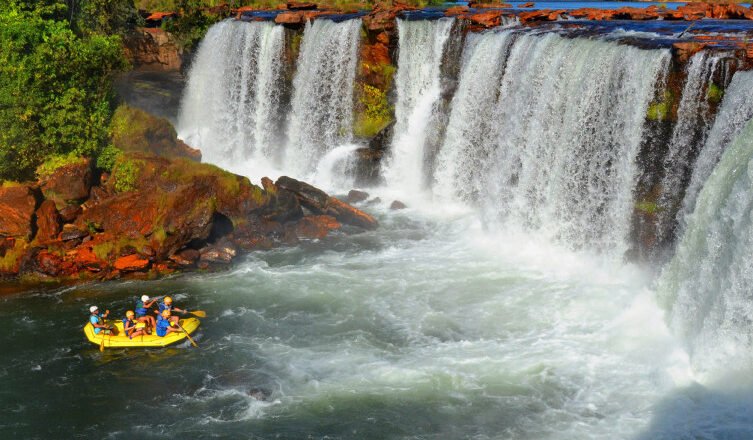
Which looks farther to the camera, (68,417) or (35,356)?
(35,356)

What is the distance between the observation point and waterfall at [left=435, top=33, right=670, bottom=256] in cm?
2050

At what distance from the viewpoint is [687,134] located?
19.0m

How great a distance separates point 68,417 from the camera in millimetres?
15102

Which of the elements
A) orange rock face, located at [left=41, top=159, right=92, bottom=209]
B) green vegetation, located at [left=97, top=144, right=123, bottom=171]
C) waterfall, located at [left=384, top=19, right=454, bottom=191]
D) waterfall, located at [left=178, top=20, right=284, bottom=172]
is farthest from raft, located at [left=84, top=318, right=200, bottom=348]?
waterfall, located at [left=178, top=20, right=284, bottom=172]

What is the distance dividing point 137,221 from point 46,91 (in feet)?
18.9

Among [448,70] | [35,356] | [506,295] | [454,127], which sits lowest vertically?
[35,356]

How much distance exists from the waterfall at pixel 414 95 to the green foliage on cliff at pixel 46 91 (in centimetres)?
1044

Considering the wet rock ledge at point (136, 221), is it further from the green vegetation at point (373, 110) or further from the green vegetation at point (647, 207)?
the green vegetation at point (647, 207)

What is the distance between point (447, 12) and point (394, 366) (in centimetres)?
2020

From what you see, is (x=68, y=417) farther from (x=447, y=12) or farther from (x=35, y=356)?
(x=447, y=12)

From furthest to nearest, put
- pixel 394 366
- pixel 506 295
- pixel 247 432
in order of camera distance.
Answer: pixel 506 295 → pixel 394 366 → pixel 247 432

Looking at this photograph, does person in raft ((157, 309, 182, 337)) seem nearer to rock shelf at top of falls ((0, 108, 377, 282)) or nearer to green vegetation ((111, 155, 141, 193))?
rock shelf at top of falls ((0, 108, 377, 282))

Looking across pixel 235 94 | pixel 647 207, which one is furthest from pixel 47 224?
pixel 647 207

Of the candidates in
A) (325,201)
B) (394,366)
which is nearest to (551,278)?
(394,366)
